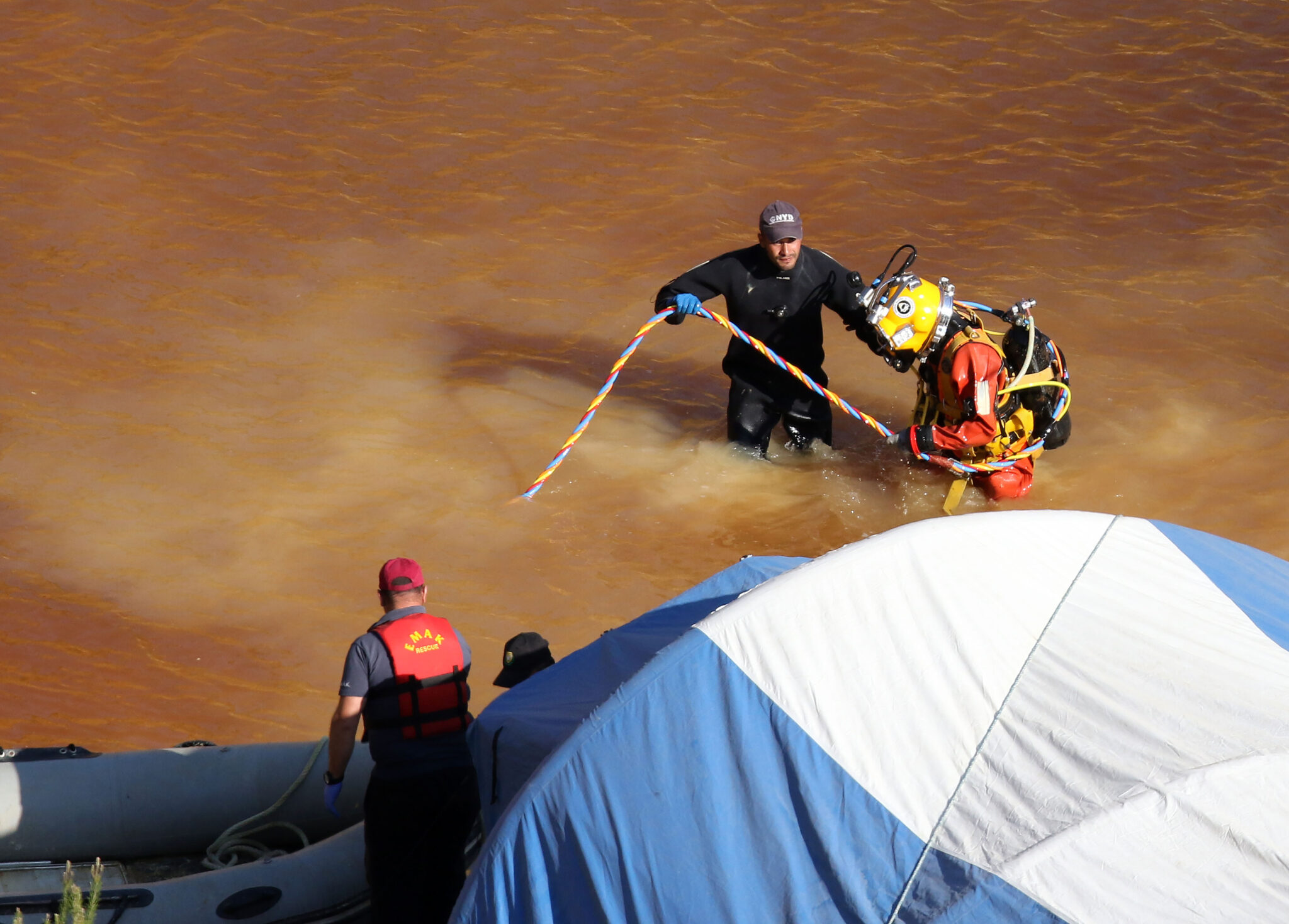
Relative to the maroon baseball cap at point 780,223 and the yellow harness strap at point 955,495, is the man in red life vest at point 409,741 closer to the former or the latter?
the maroon baseball cap at point 780,223

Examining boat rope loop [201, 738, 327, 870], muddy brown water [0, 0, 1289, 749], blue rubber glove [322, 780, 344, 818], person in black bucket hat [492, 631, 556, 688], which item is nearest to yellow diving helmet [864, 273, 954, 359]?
muddy brown water [0, 0, 1289, 749]

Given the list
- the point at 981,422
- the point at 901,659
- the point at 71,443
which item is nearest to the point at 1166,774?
the point at 901,659

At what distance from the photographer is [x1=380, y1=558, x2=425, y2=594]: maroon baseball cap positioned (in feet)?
12.9

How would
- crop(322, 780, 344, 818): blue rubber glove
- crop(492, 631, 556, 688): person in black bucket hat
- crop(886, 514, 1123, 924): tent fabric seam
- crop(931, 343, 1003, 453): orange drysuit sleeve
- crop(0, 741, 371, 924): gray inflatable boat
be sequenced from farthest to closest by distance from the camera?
crop(931, 343, 1003, 453): orange drysuit sleeve → crop(492, 631, 556, 688): person in black bucket hat → crop(0, 741, 371, 924): gray inflatable boat → crop(322, 780, 344, 818): blue rubber glove → crop(886, 514, 1123, 924): tent fabric seam

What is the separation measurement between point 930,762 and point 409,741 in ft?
5.40

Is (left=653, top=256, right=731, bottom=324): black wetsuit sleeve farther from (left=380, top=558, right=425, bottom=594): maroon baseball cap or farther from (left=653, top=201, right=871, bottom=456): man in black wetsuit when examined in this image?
(left=380, top=558, right=425, bottom=594): maroon baseball cap

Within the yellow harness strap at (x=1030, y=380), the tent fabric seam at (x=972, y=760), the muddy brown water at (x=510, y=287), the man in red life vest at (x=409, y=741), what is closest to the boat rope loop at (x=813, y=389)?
the yellow harness strap at (x=1030, y=380)

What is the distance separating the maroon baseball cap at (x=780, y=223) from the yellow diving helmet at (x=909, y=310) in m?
0.54

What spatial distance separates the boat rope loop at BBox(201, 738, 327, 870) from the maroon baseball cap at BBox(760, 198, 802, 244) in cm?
339

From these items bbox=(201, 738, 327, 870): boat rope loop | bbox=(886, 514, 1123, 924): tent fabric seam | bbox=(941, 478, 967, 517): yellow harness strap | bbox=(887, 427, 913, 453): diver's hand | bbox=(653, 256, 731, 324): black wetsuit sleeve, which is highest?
bbox=(653, 256, 731, 324): black wetsuit sleeve

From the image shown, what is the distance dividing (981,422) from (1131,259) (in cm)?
421

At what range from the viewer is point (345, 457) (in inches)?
295

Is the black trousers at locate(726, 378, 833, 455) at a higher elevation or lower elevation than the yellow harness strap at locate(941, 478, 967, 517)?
higher

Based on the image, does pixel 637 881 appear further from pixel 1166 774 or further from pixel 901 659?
pixel 1166 774
